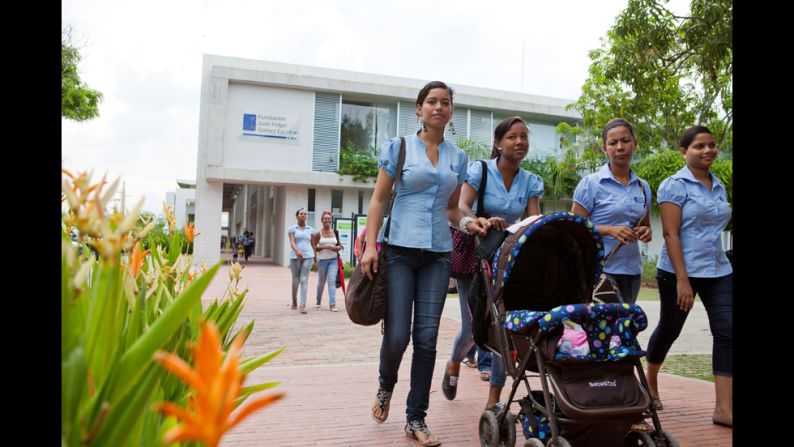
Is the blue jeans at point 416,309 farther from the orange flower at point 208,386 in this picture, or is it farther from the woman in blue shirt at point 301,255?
the woman in blue shirt at point 301,255

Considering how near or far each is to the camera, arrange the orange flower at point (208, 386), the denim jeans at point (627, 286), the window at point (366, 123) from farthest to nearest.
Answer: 1. the window at point (366, 123)
2. the denim jeans at point (627, 286)
3. the orange flower at point (208, 386)

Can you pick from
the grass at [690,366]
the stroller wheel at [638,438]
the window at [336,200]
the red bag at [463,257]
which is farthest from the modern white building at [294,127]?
the stroller wheel at [638,438]

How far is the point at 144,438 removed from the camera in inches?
51.5

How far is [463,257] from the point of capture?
14.9ft

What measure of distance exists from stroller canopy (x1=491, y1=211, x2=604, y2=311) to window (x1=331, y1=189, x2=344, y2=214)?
25093 millimetres

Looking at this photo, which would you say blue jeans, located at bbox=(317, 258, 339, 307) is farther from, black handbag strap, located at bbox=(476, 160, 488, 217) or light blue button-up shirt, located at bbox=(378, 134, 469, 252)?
light blue button-up shirt, located at bbox=(378, 134, 469, 252)

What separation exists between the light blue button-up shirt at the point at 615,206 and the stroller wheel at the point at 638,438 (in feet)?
4.69

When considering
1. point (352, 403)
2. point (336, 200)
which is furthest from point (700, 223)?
point (336, 200)

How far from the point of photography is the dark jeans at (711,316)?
13.6 ft

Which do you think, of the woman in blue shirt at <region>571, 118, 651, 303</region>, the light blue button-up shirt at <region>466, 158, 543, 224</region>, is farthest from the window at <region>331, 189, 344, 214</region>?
the woman in blue shirt at <region>571, 118, 651, 303</region>
